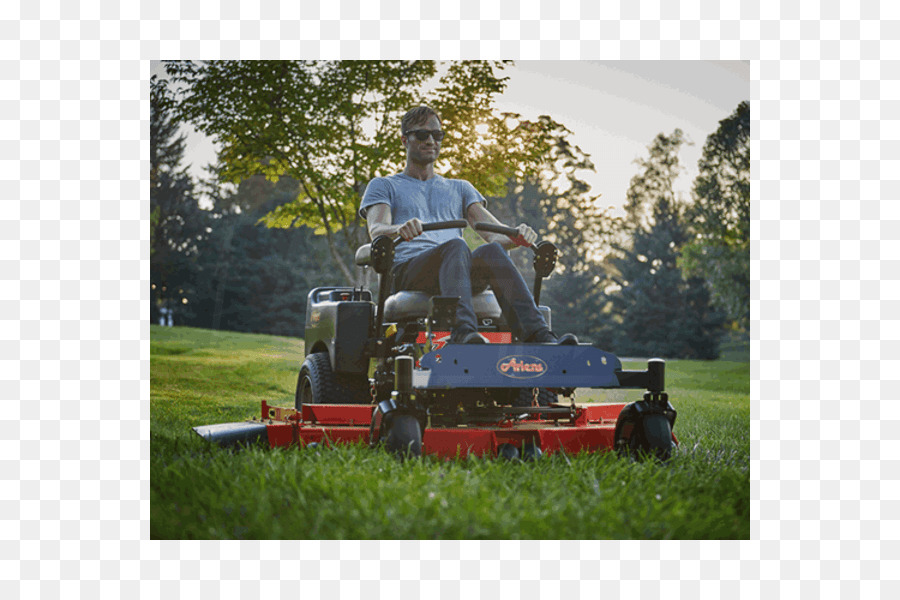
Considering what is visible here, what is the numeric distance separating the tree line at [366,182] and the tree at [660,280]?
2 cm

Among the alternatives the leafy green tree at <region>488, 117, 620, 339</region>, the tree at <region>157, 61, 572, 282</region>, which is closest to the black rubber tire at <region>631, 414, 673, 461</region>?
the leafy green tree at <region>488, 117, 620, 339</region>

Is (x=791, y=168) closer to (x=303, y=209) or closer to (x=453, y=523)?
(x=453, y=523)

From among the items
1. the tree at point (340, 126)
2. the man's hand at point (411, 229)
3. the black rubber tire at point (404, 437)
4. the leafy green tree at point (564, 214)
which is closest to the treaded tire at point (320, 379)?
the man's hand at point (411, 229)

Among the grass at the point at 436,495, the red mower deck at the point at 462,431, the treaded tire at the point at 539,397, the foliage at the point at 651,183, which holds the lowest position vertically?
the grass at the point at 436,495

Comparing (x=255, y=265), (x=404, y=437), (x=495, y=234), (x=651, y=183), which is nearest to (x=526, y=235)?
(x=495, y=234)

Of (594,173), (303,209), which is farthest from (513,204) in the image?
(303,209)

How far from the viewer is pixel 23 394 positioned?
3.63 m

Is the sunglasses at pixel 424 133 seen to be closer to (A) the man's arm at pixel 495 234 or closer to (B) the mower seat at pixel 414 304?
(A) the man's arm at pixel 495 234

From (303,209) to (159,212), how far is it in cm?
103

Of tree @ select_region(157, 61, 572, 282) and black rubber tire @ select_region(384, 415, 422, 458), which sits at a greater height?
tree @ select_region(157, 61, 572, 282)

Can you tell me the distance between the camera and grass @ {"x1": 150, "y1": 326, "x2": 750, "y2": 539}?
2.52 m

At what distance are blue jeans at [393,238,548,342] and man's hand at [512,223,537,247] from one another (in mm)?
229

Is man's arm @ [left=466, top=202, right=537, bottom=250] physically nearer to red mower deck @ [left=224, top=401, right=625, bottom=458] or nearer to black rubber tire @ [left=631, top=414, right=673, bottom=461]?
red mower deck @ [left=224, top=401, right=625, bottom=458]

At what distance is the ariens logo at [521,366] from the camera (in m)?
3.15
